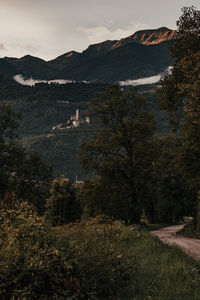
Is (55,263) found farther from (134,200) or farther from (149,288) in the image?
(134,200)

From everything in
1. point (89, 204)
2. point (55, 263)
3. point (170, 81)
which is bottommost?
point (89, 204)

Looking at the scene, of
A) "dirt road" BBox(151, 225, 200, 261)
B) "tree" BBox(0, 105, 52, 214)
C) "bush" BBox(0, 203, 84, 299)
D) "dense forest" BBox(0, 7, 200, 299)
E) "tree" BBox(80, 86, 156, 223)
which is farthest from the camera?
"tree" BBox(0, 105, 52, 214)

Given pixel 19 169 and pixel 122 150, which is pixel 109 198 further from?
pixel 19 169

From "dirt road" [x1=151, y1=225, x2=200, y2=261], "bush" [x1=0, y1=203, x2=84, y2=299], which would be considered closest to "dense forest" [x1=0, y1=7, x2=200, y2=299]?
"bush" [x1=0, y1=203, x2=84, y2=299]

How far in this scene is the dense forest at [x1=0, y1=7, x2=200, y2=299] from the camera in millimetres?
5676

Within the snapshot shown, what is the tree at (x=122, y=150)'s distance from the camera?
1109 inches

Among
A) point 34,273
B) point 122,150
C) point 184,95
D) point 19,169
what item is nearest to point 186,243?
point 184,95

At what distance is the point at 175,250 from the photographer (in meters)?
11.1

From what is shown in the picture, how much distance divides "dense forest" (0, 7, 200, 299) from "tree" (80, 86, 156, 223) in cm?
9

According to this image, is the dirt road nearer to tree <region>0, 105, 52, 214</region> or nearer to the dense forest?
the dense forest

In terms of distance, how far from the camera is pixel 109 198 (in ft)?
92.0

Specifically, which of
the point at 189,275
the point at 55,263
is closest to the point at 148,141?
the point at 189,275

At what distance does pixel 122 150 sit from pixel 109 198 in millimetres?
4776

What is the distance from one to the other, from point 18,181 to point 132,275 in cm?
2404
